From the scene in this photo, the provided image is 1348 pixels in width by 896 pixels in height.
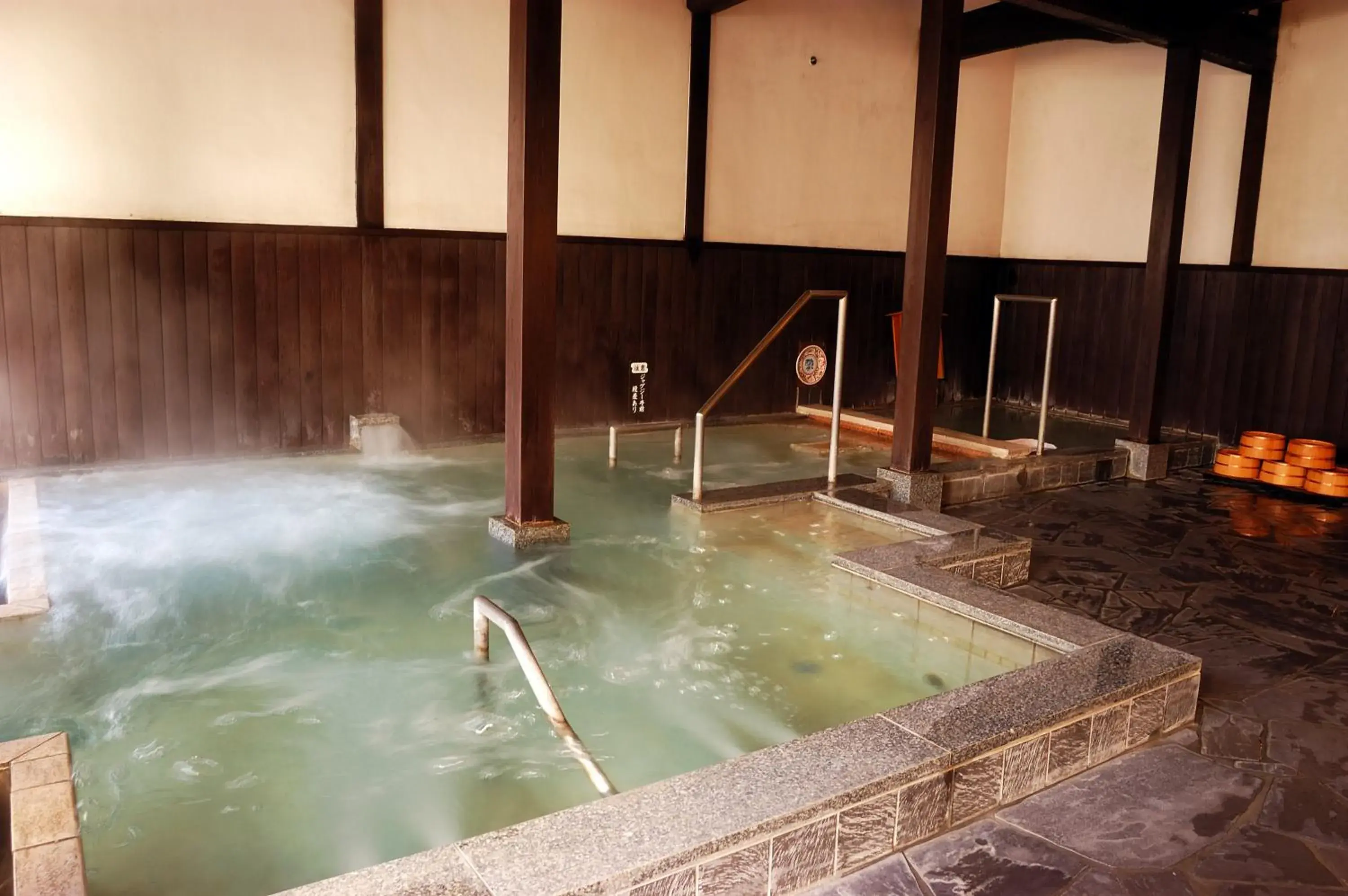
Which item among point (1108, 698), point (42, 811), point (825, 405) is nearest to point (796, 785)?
Result: point (1108, 698)

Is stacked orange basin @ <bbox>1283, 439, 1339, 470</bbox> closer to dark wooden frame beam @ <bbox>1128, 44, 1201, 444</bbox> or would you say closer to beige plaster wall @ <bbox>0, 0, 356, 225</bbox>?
dark wooden frame beam @ <bbox>1128, 44, 1201, 444</bbox>

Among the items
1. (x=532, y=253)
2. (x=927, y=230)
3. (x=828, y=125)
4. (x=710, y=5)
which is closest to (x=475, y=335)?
(x=532, y=253)

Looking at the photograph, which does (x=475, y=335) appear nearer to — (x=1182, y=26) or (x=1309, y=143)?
(x=1182, y=26)

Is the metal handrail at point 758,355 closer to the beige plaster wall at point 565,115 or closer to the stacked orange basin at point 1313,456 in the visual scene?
the beige plaster wall at point 565,115

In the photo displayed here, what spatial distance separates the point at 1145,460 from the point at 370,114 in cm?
544

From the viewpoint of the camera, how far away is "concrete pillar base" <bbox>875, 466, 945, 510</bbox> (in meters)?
5.39

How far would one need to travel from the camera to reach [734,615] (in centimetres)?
372

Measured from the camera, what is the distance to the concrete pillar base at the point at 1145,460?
6684 mm

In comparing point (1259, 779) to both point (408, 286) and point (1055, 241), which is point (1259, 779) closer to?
point (408, 286)

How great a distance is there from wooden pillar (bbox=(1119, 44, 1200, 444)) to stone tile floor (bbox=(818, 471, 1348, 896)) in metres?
1.66

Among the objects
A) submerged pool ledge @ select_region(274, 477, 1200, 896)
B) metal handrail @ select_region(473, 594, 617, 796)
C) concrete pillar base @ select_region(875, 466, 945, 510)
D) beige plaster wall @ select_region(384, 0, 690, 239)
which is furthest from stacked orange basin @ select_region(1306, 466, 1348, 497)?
metal handrail @ select_region(473, 594, 617, 796)

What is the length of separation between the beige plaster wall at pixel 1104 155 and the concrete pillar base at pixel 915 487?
4.12 meters

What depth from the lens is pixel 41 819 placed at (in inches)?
81.7

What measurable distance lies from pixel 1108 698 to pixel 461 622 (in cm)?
211
